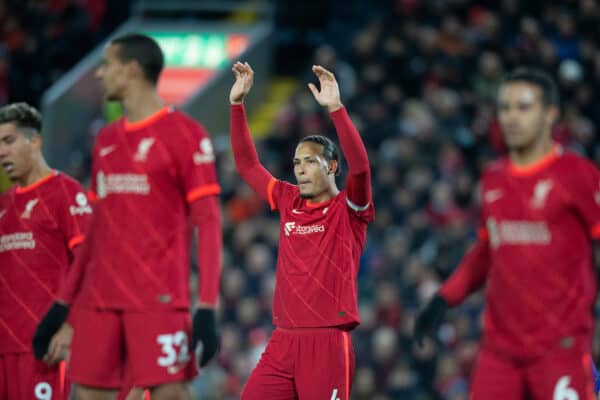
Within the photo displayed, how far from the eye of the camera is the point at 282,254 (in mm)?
6785

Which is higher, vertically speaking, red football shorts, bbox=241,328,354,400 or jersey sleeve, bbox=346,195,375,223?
jersey sleeve, bbox=346,195,375,223

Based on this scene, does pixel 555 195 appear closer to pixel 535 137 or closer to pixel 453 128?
pixel 535 137

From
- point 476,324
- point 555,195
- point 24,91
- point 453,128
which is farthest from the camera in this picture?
point 24,91

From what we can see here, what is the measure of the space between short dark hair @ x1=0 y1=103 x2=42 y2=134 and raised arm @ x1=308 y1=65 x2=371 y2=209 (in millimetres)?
2005

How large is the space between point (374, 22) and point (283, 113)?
200cm

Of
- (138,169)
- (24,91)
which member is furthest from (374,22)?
(138,169)

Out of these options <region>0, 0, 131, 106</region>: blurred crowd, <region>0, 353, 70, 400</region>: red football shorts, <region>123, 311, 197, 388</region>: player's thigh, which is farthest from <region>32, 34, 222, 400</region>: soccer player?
<region>0, 0, 131, 106</region>: blurred crowd

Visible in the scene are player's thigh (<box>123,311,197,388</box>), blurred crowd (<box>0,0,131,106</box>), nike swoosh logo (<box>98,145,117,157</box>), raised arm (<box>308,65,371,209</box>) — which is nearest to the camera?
player's thigh (<box>123,311,197,388</box>)

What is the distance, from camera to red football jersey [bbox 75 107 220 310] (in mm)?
5703

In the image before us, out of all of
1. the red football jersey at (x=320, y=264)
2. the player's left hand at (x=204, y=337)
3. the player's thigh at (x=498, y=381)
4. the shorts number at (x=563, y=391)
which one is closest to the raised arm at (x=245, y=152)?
the red football jersey at (x=320, y=264)

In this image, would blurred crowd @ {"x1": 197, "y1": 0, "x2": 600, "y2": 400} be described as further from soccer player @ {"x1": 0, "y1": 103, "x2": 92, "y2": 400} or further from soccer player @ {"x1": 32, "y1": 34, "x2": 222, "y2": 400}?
soccer player @ {"x1": 32, "y1": 34, "x2": 222, "y2": 400}

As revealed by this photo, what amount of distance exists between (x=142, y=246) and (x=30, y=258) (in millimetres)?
1576

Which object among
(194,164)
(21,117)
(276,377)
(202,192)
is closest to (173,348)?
(202,192)

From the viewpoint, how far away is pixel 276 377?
Answer: 654 centimetres
